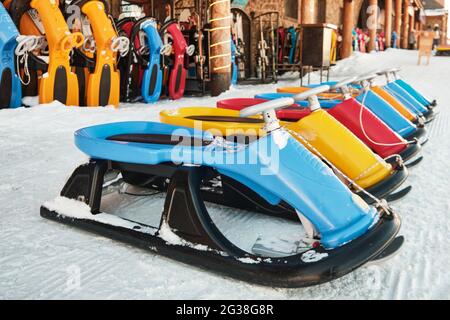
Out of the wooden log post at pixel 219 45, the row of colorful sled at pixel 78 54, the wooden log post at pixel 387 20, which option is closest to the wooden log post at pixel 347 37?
the wooden log post at pixel 387 20

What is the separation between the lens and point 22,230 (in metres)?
1.58

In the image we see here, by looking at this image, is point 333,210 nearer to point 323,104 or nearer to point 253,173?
Result: point 253,173

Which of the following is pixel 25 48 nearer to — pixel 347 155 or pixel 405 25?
pixel 347 155

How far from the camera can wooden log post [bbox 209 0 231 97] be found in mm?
6406

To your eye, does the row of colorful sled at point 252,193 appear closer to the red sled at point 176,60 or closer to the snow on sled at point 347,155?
the snow on sled at point 347,155

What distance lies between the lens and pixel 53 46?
4.28 metres

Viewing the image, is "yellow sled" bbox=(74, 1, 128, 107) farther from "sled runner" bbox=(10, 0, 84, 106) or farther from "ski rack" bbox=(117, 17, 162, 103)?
"ski rack" bbox=(117, 17, 162, 103)

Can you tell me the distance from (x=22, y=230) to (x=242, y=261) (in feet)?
2.98

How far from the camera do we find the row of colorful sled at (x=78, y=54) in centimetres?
419

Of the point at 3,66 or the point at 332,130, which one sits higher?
the point at 3,66

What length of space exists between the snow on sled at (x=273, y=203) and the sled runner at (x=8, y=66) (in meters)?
3.18

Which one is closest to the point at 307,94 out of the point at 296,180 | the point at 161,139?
the point at 296,180

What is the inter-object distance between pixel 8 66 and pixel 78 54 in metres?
0.84
